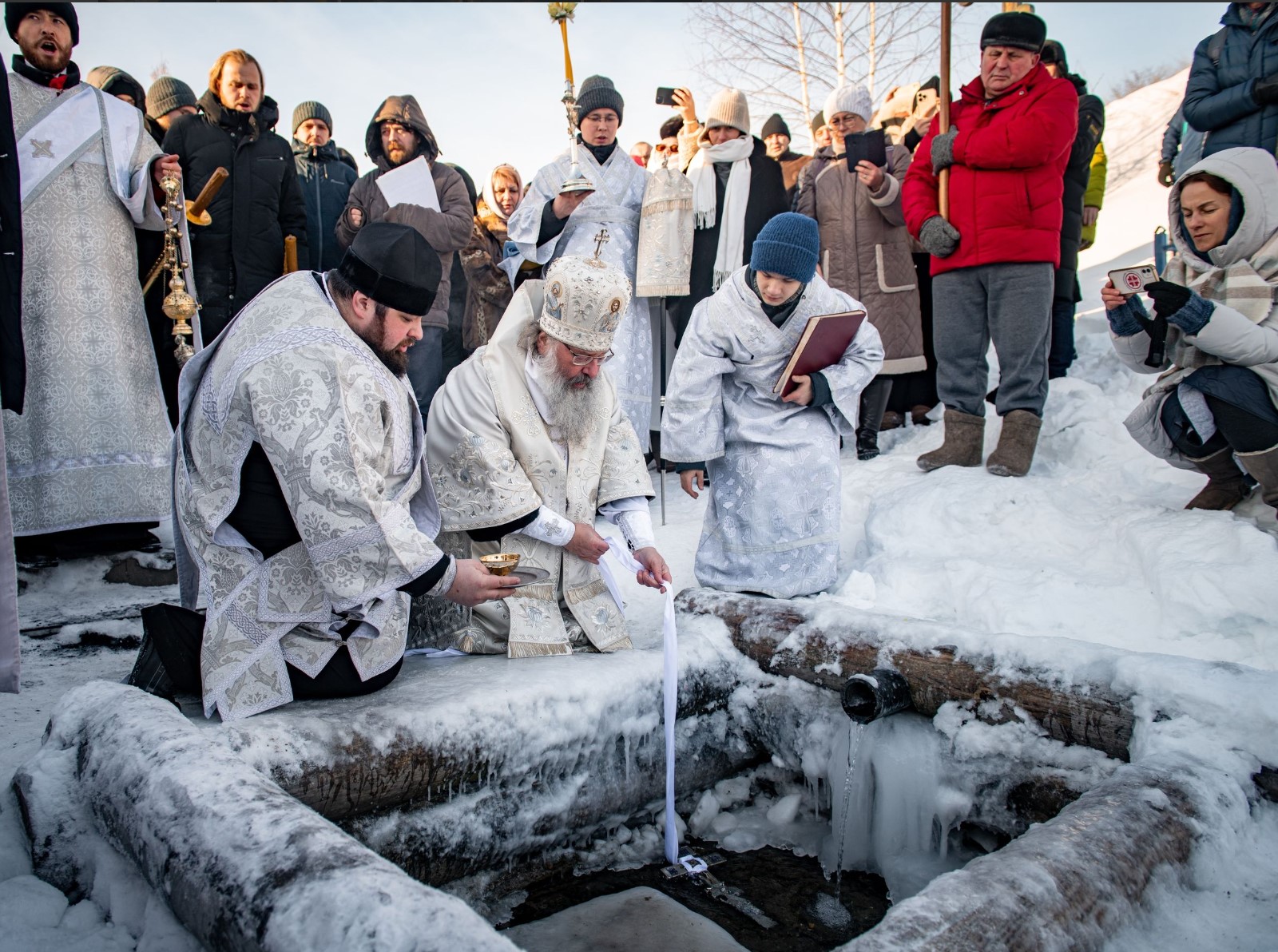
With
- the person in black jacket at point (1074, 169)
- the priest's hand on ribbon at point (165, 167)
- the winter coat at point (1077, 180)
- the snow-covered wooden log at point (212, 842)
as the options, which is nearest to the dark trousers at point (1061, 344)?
the person in black jacket at point (1074, 169)

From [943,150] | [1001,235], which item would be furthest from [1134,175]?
[1001,235]

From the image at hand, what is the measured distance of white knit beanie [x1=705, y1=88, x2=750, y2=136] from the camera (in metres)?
5.91

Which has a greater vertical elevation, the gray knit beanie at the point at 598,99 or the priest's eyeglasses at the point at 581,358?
the gray knit beanie at the point at 598,99

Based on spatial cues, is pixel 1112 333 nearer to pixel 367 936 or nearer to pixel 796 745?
pixel 796 745

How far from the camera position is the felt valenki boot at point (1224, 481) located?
419cm

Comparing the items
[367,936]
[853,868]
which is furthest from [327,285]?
[853,868]

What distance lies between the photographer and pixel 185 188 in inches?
207

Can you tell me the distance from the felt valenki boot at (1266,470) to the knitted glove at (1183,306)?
0.56m

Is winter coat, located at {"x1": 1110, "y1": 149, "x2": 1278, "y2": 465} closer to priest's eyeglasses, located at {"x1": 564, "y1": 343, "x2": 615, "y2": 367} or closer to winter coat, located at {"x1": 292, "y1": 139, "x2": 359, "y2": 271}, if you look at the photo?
priest's eyeglasses, located at {"x1": 564, "y1": 343, "x2": 615, "y2": 367}

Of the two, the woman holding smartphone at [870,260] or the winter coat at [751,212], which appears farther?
the woman holding smartphone at [870,260]

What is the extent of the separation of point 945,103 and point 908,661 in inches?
145

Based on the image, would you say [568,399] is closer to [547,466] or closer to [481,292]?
[547,466]

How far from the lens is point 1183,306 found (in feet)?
12.6

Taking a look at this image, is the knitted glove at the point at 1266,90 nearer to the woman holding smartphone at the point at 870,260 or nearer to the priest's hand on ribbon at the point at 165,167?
the woman holding smartphone at the point at 870,260
